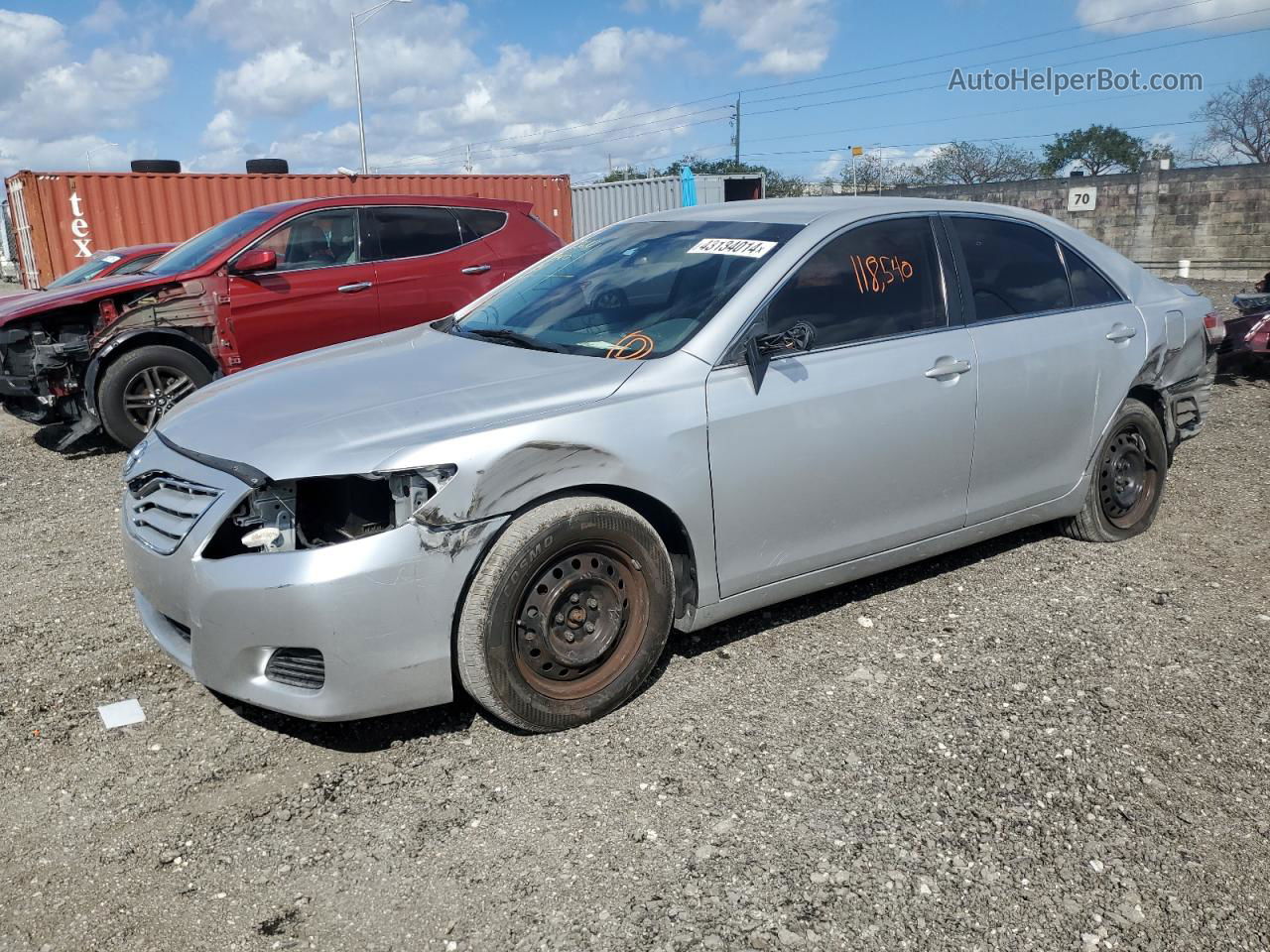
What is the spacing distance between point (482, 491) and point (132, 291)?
5.61 meters

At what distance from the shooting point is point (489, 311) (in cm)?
437

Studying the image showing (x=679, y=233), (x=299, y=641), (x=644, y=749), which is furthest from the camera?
(x=679, y=233)

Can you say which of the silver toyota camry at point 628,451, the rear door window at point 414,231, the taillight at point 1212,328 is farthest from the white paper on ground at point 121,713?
the rear door window at point 414,231

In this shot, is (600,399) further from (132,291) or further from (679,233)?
(132,291)

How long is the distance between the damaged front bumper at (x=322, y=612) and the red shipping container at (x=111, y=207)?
12.7 metres

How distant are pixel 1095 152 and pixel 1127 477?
58.6 meters

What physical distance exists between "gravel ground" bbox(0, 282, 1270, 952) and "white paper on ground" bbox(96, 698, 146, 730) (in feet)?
0.12

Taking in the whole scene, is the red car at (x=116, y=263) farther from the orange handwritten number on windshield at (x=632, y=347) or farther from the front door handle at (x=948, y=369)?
the front door handle at (x=948, y=369)

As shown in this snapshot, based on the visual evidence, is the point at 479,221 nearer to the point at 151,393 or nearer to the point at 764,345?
the point at 151,393

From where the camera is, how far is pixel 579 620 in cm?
328

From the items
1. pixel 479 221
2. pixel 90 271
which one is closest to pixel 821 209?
pixel 479 221

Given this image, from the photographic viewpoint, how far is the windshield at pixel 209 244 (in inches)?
305

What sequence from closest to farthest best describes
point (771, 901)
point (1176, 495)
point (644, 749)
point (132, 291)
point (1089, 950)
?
point (1089, 950), point (771, 901), point (644, 749), point (1176, 495), point (132, 291)

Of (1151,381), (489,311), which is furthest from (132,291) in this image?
(1151,381)
